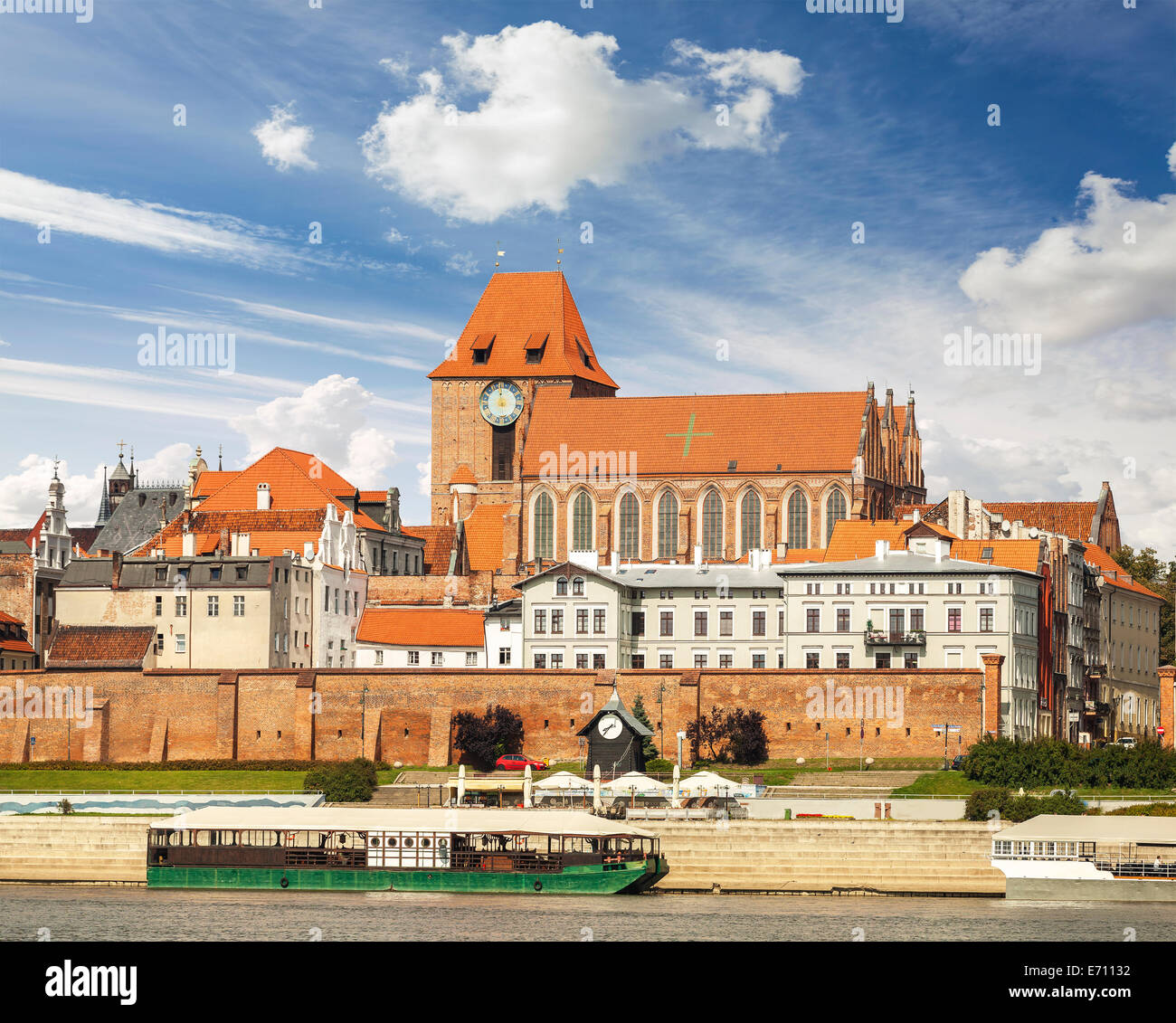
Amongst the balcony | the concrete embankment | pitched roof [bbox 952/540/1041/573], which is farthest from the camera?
pitched roof [bbox 952/540/1041/573]

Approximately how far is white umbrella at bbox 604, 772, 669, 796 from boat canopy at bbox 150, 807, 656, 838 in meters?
8.02

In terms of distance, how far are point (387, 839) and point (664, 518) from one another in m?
56.8

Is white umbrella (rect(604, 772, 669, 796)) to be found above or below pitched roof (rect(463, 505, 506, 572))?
below

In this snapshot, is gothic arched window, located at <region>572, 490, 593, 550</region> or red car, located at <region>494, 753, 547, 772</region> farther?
gothic arched window, located at <region>572, 490, 593, 550</region>

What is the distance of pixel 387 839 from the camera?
55000mm

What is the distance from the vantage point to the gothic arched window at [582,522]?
110188 mm

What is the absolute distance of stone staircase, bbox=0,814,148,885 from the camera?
5919cm

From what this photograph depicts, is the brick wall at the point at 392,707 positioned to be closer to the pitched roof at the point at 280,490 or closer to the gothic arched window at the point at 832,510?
the pitched roof at the point at 280,490

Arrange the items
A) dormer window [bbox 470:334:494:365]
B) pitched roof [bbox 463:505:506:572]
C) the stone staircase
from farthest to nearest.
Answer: dormer window [bbox 470:334:494:365] → pitched roof [bbox 463:505:506:572] → the stone staircase

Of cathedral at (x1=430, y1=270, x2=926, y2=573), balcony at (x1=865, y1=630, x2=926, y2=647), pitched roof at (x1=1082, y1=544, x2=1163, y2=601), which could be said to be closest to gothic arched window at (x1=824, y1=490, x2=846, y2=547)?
cathedral at (x1=430, y1=270, x2=926, y2=573)

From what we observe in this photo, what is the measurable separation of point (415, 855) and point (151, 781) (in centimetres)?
2496

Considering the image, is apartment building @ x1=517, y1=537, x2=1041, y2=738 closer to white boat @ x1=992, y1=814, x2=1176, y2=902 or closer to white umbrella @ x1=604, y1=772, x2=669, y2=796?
white umbrella @ x1=604, y1=772, x2=669, y2=796

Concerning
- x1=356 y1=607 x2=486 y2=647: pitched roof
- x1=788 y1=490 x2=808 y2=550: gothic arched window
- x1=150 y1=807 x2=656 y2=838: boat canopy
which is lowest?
x1=150 y1=807 x2=656 y2=838: boat canopy

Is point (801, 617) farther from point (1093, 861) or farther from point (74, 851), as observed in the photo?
point (74, 851)
